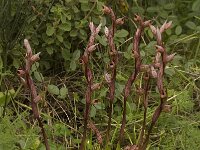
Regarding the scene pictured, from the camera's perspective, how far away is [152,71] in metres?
1.61

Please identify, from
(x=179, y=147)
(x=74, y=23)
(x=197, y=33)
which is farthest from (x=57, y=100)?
(x=197, y=33)

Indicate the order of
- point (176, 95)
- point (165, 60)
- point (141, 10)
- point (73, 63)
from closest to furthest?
point (165, 60)
point (176, 95)
point (73, 63)
point (141, 10)

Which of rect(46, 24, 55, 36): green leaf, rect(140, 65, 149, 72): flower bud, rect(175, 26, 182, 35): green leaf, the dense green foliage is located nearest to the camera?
rect(140, 65, 149, 72): flower bud

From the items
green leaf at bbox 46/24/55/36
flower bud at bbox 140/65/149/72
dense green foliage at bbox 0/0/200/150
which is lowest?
dense green foliage at bbox 0/0/200/150

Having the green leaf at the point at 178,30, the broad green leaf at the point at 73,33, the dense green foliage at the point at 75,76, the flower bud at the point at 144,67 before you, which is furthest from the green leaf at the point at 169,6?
the flower bud at the point at 144,67

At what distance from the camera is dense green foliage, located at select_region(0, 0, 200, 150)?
2.19 m

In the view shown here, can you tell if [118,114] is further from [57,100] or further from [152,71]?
[152,71]

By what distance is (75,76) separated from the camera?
2588 mm

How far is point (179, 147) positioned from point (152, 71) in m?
0.62

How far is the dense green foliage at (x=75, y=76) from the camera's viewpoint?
2.19 meters

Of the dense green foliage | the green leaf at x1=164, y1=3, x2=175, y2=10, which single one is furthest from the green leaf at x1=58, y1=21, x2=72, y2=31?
the green leaf at x1=164, y1=3, x2=175, y2=10

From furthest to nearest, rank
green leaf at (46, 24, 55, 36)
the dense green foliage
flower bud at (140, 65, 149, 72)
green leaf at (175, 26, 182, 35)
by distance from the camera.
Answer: green leaf at (175, 26, 182, 35), green leaf at (46, 24, 55, 36), the dense green foliage, flower bud at (140, 65, 149, 72)

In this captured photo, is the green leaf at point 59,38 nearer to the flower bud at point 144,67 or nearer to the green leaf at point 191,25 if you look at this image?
the green leaf at point 191,25

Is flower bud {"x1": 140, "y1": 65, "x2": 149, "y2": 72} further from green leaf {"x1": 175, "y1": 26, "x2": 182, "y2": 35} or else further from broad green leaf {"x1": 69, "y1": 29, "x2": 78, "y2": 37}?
green leaf {"x1": 175, "y1": 26, "x2": 182, "y2": 35}
